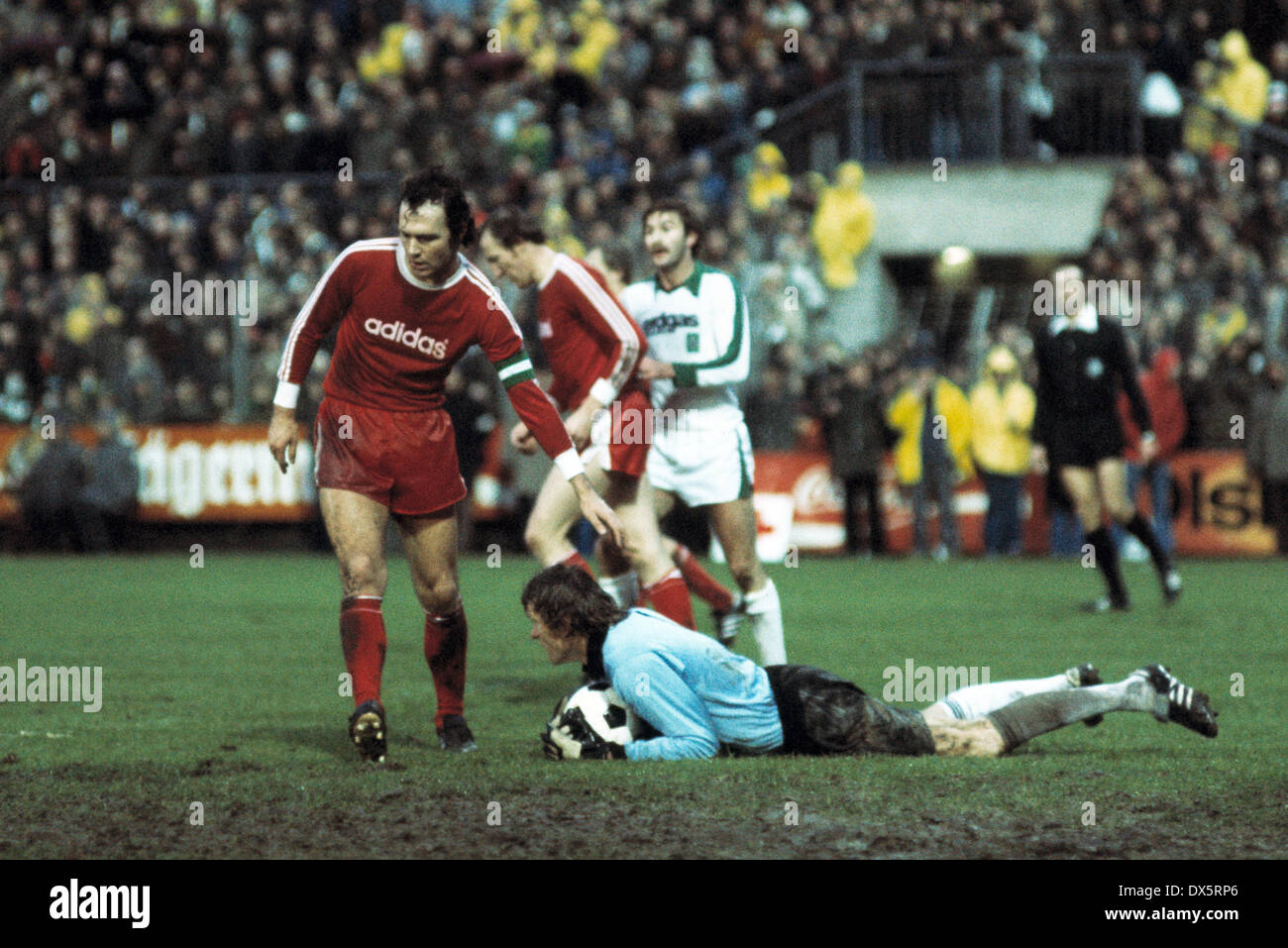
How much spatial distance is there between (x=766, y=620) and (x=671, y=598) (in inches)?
19.8

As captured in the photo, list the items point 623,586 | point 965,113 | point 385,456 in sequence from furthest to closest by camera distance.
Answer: point 965,113
point 623,586
point 385,456

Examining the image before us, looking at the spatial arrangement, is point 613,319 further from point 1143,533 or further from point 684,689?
point 1143,533

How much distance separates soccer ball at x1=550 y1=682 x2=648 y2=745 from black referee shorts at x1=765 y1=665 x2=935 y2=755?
0.57 metres

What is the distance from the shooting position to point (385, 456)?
7.33m

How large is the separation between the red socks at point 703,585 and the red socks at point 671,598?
168cm

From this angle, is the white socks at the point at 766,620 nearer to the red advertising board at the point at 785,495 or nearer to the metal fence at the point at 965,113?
the red advertising board at the point at 785,495

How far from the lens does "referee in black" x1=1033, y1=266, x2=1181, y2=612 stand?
13.5m

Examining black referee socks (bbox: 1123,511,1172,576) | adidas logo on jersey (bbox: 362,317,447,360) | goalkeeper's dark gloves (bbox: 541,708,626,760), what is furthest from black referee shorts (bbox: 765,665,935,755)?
black referee socks (bbox: 1123,511,1172,576)

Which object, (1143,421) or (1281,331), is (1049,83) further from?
(1143,421)

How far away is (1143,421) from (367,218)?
40.7 ft

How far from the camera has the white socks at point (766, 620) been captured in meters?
9.28

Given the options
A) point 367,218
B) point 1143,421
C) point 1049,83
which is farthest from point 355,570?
point 1049,83

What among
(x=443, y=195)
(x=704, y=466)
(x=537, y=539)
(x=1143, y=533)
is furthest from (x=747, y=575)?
(x=1143, y=533)

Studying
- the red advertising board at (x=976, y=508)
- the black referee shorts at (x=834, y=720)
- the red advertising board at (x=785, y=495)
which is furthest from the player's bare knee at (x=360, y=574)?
the red advertising board at (x=976, y=508)
